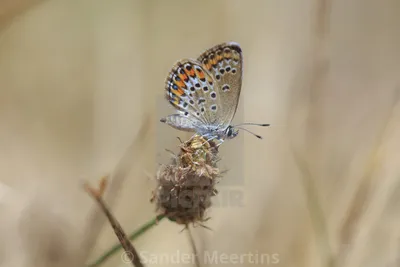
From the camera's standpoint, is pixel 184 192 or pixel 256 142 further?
pixel 256 142

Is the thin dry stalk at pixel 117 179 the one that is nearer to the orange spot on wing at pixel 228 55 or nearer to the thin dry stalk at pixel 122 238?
the thin dry stalk at pixel 122 238

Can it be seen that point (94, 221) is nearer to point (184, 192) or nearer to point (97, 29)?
point (184, 192)

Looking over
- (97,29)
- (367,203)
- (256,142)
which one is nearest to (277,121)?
(256,142)

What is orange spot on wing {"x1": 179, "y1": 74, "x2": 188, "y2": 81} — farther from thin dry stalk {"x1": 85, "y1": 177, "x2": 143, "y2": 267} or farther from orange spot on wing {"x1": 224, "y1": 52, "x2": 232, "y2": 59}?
thin dry stalk {"x1": 85, "y1": 177, "x2": 143, "y2": 267}

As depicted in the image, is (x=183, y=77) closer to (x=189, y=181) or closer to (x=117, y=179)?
(x=189, y=181)

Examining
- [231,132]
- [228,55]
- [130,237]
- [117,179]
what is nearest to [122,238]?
[130,237]

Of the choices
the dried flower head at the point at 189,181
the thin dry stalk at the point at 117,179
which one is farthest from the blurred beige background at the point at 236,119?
the dried flower head at the point at 189,181
